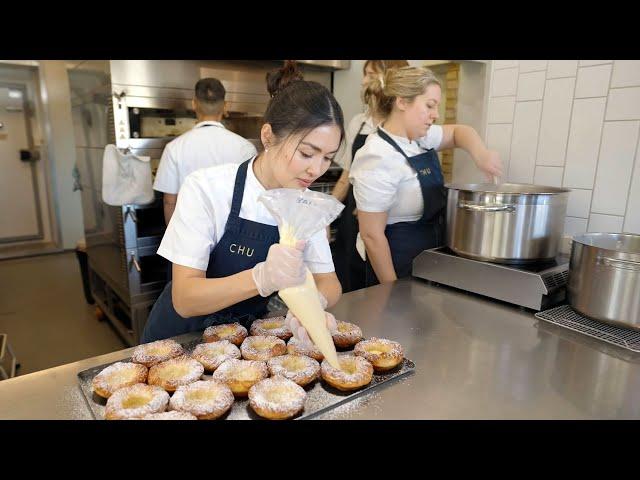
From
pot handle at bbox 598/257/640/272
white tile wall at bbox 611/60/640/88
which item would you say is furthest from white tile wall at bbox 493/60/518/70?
pot handle at bbox 598/257/640/272

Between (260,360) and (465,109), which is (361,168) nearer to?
(260,360)

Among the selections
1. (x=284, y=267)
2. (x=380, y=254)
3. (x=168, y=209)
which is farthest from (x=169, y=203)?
(x=284, y=267)

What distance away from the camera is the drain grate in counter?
1165mm

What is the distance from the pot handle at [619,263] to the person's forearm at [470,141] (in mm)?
839

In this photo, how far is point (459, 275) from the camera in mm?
1572

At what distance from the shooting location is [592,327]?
1.25m

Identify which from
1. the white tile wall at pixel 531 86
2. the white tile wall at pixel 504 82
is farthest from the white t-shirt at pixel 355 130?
the white tile wall at pixel 531 86

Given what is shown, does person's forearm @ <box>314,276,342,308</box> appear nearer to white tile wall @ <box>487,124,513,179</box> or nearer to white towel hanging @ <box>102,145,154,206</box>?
white tile wall @ <box>487,124,513,179</box>

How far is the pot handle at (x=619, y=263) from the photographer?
3.62 feet

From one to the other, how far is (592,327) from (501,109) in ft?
3.42

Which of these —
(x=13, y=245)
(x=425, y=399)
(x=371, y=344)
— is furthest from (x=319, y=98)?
(x=13, y=245)

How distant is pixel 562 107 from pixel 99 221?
3146 millimetres

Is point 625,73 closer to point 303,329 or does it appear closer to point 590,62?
point 590,62

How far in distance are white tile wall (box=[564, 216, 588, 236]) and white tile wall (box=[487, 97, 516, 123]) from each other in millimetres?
490
